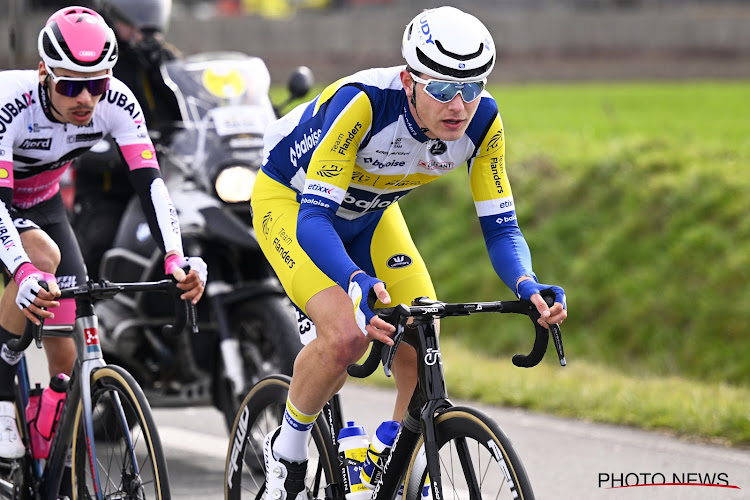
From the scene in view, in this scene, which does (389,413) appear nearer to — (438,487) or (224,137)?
(224,137)

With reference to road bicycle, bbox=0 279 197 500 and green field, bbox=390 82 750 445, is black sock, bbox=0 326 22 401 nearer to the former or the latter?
road bicycle, bbox=0 279 197 500

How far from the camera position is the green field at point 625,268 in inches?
322

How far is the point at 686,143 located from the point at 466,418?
29.6 feet

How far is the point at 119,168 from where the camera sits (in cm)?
719

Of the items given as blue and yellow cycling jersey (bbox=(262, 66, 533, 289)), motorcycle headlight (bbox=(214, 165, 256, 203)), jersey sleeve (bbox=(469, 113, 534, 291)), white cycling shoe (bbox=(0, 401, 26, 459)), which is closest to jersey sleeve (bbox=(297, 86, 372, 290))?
blue and yellow cycling jersey (bbox=(262, 66, 533, 289))

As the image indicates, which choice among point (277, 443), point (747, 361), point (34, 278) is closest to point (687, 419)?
point (747, 361)

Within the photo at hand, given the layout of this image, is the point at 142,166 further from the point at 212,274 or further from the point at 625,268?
the point at 625,268

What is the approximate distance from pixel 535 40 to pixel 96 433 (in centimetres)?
2046

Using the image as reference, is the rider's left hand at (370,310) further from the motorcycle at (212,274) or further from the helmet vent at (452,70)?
the motorcycle at (212,274)

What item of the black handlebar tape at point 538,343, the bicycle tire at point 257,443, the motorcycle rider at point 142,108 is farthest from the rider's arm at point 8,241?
the motorcycle rider at point 142,108

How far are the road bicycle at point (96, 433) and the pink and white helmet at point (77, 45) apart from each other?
34.1 inches

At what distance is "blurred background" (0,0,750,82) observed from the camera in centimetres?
2309

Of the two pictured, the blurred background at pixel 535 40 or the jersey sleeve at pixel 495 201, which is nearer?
the jersey sleeve at pixel 495 201

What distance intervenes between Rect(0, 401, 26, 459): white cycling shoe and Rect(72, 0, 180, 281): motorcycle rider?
1.86 m
